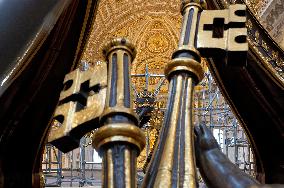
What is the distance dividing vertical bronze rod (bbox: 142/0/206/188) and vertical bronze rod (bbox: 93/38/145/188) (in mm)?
55

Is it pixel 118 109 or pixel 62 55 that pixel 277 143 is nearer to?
pixel 62 55

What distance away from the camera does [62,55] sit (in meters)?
1.66

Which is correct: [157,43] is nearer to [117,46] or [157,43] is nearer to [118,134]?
[117,46]

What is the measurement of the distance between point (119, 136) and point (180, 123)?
0.52 ft

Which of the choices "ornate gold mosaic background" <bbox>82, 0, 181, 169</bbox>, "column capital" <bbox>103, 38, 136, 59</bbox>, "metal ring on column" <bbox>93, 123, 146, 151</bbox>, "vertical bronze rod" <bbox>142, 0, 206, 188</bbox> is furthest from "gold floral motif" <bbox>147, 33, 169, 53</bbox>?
"metal ring on column" <bbox>93, 123, 146, 151</bbox>

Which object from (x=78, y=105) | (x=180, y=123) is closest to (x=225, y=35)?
(x=180, y=123)

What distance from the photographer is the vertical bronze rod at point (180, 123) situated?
84 cm

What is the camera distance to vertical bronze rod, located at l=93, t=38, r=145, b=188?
78 cm

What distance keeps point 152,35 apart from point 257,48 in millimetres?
9087

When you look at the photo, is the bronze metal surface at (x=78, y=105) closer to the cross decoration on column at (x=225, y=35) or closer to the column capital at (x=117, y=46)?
the column capital at (x=117, y=46)

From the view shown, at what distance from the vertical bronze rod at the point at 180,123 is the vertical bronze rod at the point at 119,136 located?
0.05 meters

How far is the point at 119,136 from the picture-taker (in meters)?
0.79

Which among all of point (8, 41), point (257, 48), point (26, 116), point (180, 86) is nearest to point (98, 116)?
point (180, 86)

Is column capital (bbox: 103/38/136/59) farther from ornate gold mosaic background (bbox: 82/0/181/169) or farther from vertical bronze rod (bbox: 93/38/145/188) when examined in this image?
ornate gold mosaic background (bbox: 82/0/181/169)
